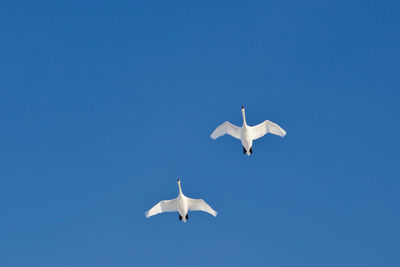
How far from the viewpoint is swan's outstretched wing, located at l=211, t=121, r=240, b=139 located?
6039cm

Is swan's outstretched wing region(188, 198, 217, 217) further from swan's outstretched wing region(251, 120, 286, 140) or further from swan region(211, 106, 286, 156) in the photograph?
swan's outstretched wing region(251, 120, 286, 140)

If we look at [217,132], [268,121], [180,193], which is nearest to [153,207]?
[180,193]

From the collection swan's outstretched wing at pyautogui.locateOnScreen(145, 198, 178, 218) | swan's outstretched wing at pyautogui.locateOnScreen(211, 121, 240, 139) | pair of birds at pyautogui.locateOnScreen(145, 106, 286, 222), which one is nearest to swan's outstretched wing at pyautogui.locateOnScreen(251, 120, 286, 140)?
pair of birds at pyautogui.locateOnScreen(145, 106, 286, 222)

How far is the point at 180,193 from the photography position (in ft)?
192

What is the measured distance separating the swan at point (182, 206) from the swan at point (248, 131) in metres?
7.22

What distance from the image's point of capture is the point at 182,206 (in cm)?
5806

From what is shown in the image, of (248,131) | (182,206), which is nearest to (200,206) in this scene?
(182,206)

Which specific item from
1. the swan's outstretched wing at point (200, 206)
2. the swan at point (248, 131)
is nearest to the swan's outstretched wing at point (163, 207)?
the swan's outstretched wing at point (200, 206)

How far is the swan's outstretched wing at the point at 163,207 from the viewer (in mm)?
59469

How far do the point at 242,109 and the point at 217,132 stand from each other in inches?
145

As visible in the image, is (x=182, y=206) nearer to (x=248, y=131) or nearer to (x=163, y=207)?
(x=163, y=207)

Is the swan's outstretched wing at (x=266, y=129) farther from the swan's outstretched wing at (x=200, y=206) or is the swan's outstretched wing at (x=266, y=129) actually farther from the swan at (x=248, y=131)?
the swan's outstretched wing at (x=200, y=206)

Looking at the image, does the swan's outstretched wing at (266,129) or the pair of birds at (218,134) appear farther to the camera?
the swan's outstretched wing at (266,129)

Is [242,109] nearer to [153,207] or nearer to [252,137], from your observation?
[252,137]
